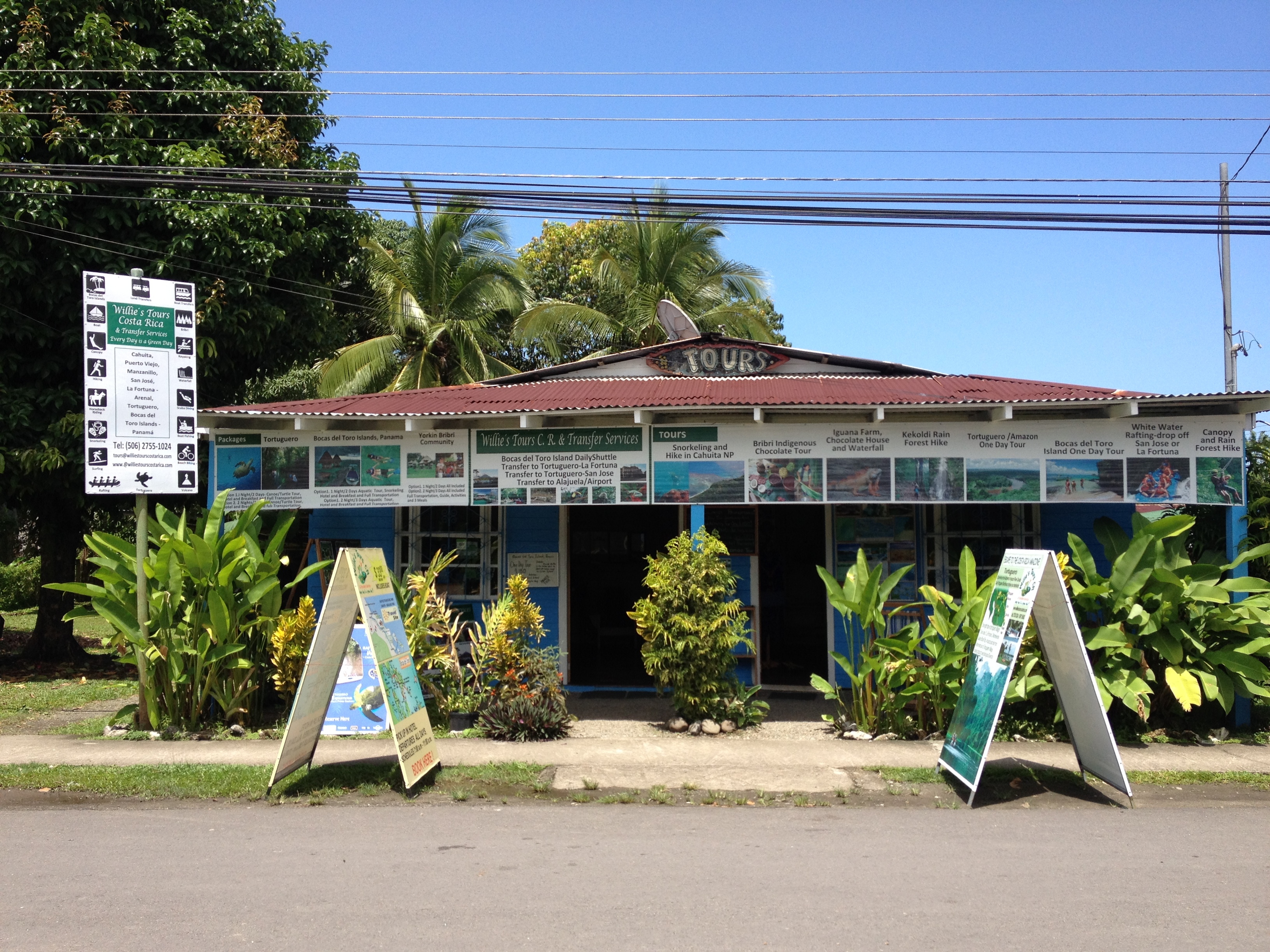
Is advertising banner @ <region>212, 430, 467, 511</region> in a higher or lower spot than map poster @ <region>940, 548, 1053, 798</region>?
higher

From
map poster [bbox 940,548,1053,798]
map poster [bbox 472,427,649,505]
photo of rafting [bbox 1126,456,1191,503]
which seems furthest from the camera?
map poster [bbox 472,427,649,505]

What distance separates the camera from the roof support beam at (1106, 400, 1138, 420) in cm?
907

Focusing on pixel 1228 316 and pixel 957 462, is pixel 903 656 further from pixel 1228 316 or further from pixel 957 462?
pixel 1228 316

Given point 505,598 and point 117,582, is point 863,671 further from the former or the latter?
point 117,582

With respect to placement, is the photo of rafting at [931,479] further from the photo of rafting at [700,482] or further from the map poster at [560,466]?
the map poster at [560,466]

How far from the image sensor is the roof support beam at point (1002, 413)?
30.6ft

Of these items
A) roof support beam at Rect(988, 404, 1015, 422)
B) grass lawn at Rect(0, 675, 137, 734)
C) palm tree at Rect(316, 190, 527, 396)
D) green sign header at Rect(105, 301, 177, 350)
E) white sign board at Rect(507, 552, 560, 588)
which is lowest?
grass lawn at Rect(0, 675, 137, 734)

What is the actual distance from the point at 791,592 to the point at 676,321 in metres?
4.91

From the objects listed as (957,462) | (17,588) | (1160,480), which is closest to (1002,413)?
(957,462)

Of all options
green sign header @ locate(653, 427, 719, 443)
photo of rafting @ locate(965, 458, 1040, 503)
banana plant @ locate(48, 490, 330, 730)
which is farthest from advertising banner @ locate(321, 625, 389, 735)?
photo of rafting @ locate(965, 458, 1040, 503)

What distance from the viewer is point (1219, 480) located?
9.38 m

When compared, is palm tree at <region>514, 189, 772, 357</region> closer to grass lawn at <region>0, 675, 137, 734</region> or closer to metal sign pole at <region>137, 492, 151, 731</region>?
grass lawn at <region>0, 675, 137, 734</region>

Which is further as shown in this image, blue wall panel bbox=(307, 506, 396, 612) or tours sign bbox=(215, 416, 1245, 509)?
blue wall panel bbox=(307, 506, 396, 612)

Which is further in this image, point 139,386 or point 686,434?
point 686,434
